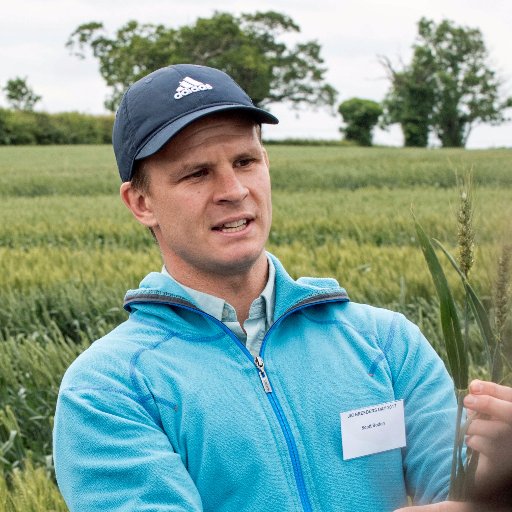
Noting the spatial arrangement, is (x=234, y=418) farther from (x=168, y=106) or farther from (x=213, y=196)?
(x=168, y=106)

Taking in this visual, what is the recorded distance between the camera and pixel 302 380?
4.35ft

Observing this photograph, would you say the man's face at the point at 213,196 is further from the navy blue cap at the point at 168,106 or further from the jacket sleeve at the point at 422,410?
the jacket sleeve at the point at 422,410

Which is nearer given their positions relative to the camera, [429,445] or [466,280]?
[466,280]

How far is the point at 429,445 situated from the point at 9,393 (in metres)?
2.82

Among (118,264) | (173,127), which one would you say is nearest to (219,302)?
(173,127)

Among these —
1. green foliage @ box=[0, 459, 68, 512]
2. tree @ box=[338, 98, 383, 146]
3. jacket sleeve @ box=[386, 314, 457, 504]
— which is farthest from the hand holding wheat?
tree @ box=[338, 98, 383, 146]

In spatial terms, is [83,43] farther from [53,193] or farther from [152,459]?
[152,459]

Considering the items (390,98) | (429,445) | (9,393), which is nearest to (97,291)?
(9,393)

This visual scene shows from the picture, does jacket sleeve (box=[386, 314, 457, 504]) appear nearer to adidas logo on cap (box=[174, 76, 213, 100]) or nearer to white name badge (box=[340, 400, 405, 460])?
white name badge (box=[340, 400, 405, 460])

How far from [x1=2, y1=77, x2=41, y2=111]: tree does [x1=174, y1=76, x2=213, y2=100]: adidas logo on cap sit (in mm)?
69314

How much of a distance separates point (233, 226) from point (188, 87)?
0.84ft

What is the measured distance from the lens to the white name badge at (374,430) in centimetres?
126

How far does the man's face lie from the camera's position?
4.31ft

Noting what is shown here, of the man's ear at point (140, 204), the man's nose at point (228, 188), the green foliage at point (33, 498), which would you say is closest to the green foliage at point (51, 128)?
the green foliage at point (33, 498)
